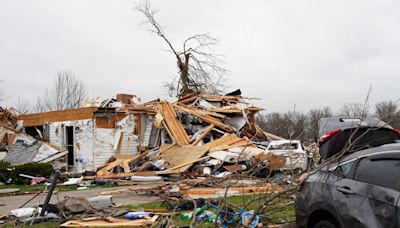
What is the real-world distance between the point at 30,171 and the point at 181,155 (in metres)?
6.66

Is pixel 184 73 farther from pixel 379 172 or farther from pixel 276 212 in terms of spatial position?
pixel 379 172

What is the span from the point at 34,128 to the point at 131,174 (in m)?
8.98

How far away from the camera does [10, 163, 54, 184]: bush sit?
16703 millimetres

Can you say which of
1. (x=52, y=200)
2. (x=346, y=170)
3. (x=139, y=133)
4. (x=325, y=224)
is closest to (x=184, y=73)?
(x=139, y=133)

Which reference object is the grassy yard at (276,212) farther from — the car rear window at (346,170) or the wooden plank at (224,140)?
the wooden plank at (224,140)

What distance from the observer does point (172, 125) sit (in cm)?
2070

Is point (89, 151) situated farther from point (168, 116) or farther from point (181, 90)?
point (181, 90)

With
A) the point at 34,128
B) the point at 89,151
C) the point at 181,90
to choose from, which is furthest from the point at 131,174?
the point at 181,90

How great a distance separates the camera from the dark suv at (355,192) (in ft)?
14.1

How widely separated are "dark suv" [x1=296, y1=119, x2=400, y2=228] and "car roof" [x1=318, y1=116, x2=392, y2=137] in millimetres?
450

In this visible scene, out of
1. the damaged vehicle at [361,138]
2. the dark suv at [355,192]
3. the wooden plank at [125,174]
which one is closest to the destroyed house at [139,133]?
the wooden plank at [125,174]

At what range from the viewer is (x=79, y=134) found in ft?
67.3

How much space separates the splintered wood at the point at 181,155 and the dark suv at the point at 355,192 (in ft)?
41.2

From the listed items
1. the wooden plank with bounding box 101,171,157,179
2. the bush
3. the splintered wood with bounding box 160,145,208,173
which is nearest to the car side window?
the splintered wood with bounding box 160,145,208,173
